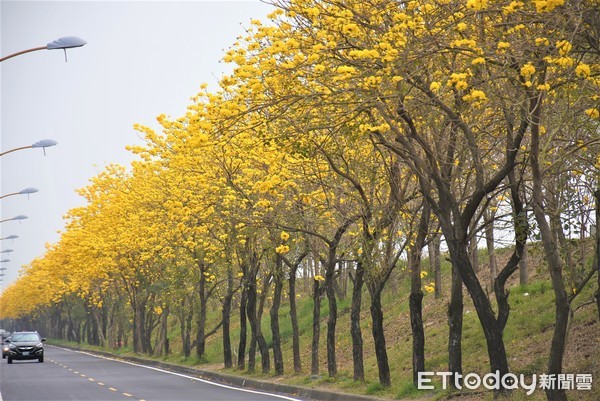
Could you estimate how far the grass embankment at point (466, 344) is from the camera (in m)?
20.2

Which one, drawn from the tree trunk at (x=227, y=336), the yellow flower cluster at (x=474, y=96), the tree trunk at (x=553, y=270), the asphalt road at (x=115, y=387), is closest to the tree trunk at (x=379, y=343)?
the asphalt road at (x=115, y=387)

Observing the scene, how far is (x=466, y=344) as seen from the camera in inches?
1052

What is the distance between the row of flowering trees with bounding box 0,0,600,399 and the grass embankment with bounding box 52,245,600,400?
3.02ft

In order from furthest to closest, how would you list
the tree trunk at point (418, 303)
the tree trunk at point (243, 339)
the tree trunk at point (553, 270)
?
the tree trunk at point (243, 339) → the tree trunk at point (418, 303) → the tree trunk at point (553, 270)

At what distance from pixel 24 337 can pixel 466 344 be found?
32803 mm

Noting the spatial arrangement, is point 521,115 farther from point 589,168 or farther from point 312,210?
point 312,210

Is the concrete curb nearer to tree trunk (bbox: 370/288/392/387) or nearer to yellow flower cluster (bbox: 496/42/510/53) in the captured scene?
tree trunk (bbox: 370/288/392/387)

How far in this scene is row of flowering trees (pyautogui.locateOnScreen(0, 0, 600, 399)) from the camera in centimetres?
1430

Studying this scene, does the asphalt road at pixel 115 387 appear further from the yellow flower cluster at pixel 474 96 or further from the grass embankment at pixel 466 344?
the yellow flower cluster at pixel 474 96

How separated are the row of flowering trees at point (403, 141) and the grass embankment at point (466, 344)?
3.02 ft

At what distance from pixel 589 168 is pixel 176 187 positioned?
17.7 m

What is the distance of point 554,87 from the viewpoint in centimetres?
1495

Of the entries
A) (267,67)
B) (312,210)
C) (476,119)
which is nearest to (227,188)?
(312,210)

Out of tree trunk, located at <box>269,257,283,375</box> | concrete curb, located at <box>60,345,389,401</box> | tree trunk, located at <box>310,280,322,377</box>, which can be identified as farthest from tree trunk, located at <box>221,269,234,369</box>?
tree trunk, located at <box>310,280,322,377</box>
